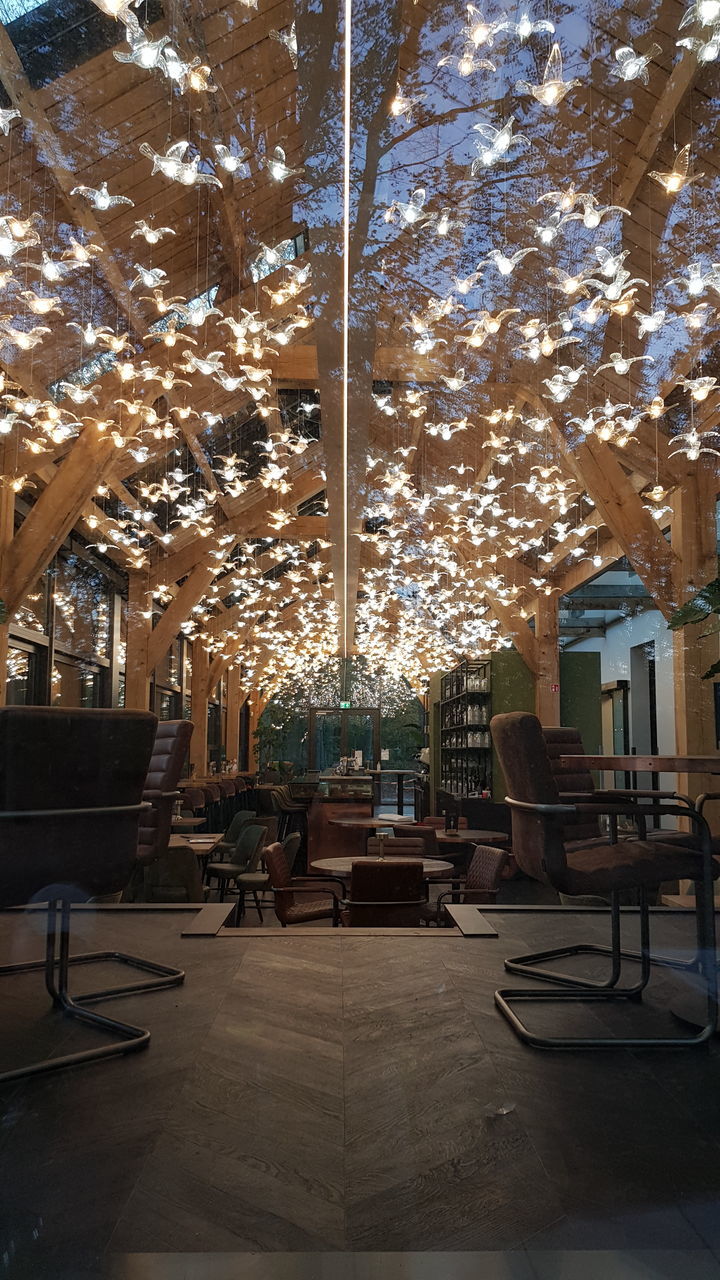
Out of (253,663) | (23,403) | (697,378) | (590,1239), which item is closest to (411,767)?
(253,663)

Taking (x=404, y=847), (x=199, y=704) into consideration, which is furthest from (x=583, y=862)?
(x=199, y=704)

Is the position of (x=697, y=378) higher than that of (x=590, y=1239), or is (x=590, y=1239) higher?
(x=697, y=378)

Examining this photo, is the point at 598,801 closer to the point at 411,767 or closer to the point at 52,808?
the point at 52,808

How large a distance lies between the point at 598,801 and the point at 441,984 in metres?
0.85

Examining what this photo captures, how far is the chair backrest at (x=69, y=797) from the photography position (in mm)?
2018

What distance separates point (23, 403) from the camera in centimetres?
475

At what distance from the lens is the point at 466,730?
11305 millimetres

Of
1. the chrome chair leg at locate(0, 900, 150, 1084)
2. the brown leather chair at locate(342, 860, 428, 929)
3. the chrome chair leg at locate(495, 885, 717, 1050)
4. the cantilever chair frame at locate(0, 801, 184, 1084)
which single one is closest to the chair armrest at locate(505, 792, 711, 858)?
the chrome chair leg at locate(495, 885, 717, 1050)

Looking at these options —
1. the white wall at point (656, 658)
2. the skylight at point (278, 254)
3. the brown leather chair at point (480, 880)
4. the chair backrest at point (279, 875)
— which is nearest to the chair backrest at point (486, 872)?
the brown leather chair at point (480, 880)

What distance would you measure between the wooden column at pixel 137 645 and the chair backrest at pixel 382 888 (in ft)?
10.5

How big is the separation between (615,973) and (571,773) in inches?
45.7

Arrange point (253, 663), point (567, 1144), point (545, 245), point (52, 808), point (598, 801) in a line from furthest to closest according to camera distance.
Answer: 1. point (253, 663)
2. point (545, 245)
3. point (598, 801)
4. point (52, 808)
5. point (567, 1144)

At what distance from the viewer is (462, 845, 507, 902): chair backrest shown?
5133 mm

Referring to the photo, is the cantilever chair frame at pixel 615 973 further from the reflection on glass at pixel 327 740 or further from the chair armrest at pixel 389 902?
the reflection on glass at pixel 327 740
